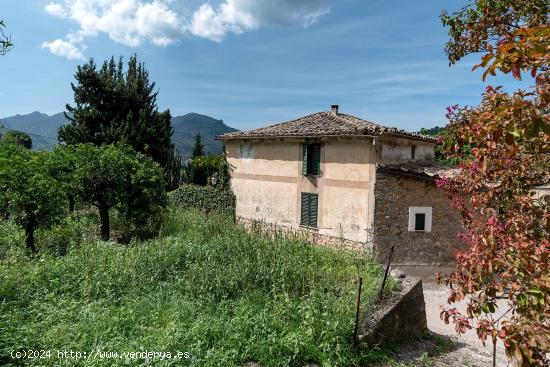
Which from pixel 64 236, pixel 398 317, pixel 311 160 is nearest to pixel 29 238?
pixel 64 236

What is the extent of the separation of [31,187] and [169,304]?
6.04 meters

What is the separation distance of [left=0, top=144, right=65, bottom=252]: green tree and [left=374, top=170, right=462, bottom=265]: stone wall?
9578mm

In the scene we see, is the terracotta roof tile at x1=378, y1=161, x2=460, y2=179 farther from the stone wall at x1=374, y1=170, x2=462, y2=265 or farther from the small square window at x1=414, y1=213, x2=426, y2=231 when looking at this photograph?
the small square window at x1=414, y1=213, x2=426, y2=231

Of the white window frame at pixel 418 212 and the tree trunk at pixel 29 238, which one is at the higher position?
the white window frame at pixel 418 212

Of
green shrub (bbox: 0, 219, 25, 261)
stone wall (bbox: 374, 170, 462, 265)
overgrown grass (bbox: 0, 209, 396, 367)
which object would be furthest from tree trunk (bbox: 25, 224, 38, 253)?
stone wall (bbox: 374, 170, 462, 265)

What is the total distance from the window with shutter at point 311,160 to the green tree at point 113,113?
32.1ft

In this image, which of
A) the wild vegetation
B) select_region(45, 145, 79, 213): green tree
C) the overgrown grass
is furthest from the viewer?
select_region(45, 145, 79, 213): green tree

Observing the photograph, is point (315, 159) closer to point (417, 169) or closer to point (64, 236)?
point (417, 169)

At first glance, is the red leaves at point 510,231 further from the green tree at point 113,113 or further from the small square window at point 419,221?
the green tree at point 113,113

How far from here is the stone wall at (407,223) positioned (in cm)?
1141

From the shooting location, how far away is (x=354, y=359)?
475cm

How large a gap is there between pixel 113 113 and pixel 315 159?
43.3ft

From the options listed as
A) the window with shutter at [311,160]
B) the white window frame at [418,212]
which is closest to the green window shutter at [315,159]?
the window with shutter at [311,160]

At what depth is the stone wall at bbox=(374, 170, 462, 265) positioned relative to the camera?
11.4m
